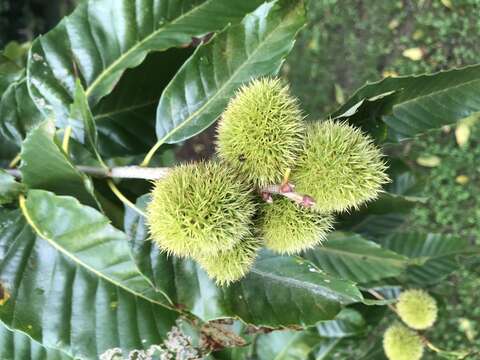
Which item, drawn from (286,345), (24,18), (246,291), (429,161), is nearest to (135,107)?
(246,291)

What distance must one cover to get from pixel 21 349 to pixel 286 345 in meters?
0.81

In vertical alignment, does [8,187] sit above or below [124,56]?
below

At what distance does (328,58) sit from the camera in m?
2.76

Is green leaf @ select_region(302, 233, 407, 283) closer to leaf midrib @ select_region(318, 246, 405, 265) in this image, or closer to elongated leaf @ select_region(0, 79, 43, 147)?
leaf midrib @ select_region(318, 246, 405, 265)

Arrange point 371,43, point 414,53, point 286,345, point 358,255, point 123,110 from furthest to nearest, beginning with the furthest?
1. point 371,43
2. point 414,53
3. point 286,345
4. point 358,255
5. point 123,110

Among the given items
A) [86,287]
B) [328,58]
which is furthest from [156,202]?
[328,58]

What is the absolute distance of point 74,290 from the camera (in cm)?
104

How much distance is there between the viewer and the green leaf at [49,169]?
0.85 m

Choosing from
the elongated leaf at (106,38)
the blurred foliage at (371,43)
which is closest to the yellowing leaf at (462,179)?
the blurred foliage at (371,43)

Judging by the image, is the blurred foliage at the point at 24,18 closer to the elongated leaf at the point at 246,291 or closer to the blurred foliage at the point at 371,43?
the blurred foliage at the point at 371,43

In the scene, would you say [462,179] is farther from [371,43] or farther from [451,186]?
[371,43]

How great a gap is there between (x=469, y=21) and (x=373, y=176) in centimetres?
197

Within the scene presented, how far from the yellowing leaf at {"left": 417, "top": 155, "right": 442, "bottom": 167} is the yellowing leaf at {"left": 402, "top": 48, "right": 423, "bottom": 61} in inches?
19.3

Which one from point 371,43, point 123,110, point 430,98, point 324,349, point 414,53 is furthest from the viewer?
point 371,43
